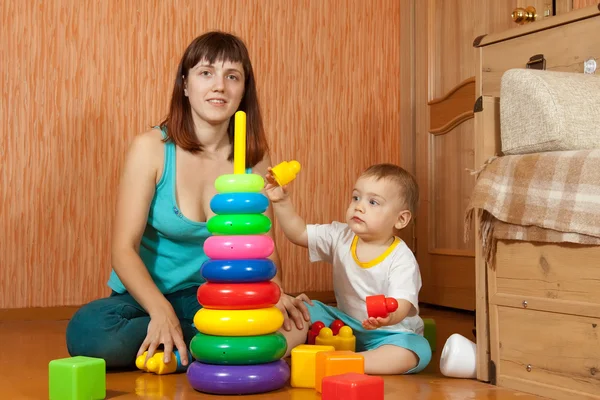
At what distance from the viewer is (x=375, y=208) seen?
5.77ft

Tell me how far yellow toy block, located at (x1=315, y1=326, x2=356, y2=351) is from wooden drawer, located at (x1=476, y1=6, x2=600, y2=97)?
608 mm

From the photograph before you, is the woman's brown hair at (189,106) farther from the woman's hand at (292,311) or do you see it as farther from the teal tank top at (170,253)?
the woman's hand at (292,311)

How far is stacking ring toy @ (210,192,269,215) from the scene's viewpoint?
1.38 metres

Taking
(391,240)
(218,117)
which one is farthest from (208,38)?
(391,240)

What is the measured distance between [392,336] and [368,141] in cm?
144

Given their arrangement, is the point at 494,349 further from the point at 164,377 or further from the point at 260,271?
the point at 164,377

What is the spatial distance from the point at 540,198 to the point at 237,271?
55 cm

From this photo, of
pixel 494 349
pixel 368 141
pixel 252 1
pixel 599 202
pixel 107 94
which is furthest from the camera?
pixel 368 141

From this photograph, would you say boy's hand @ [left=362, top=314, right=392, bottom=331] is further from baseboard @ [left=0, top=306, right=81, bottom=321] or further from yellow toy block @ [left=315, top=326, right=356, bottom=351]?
baseboard @ [left=0, top=306, right=81, bottom=321]

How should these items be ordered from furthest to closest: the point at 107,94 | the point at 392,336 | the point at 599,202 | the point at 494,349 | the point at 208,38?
the point at 107,94 < the point at 208,38 < the point at 392,336 < the point at 494,349 < the point at 599,202

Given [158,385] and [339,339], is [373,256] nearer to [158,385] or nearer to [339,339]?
[339,339]

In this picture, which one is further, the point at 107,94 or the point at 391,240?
the point at 107,94

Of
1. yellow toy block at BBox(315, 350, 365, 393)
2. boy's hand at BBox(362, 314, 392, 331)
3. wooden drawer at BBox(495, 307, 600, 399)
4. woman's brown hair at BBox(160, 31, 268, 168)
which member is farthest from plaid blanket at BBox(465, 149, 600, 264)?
woman's brown hair at BBox(160, 31, 268, 168)

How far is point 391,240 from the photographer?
1.80 m
